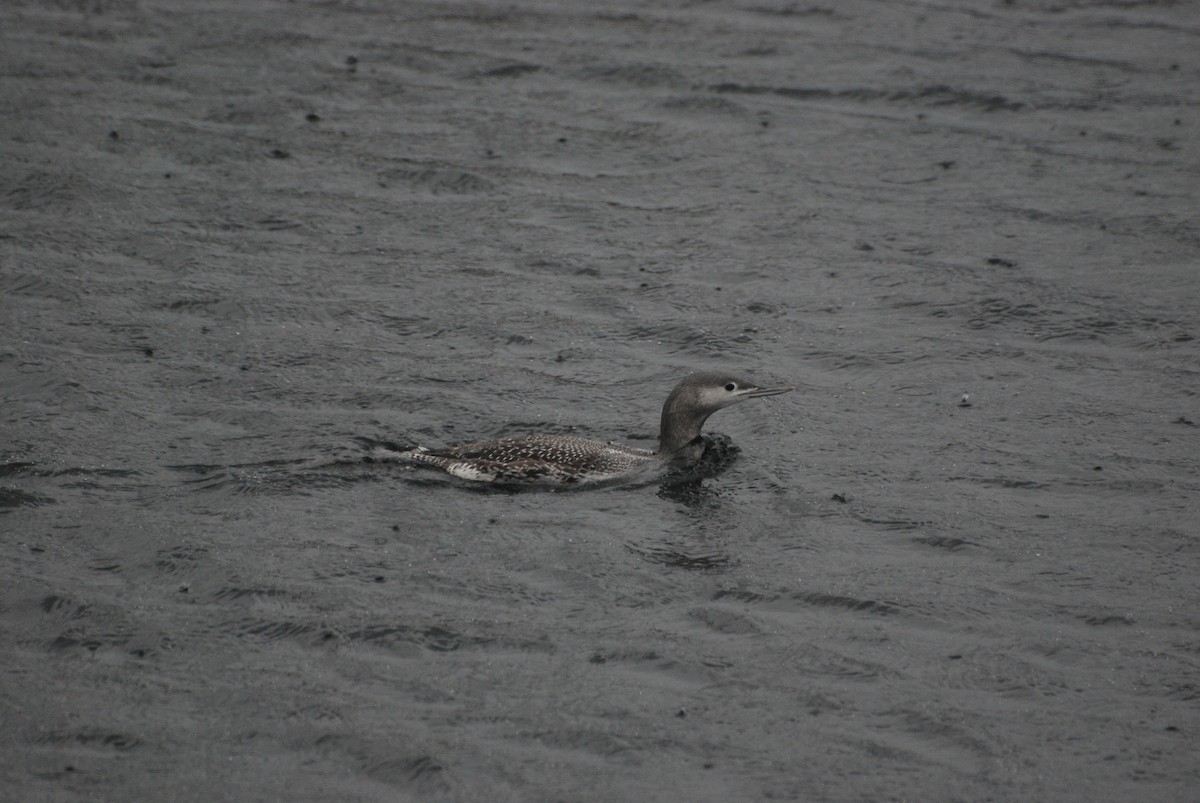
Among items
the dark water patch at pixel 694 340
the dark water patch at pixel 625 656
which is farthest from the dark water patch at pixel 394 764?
the dark water patch at pixel 694 340

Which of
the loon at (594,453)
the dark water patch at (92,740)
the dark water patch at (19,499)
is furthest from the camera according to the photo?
the loon at (594,453)

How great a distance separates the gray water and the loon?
0.48 ft

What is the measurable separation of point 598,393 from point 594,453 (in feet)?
4.64

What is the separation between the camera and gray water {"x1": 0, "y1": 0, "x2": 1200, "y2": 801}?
798cm

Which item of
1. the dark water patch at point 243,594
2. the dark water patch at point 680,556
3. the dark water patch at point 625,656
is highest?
the dark water patch at point 243,594

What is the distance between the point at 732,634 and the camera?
29.3 feet

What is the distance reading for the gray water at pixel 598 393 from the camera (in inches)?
314

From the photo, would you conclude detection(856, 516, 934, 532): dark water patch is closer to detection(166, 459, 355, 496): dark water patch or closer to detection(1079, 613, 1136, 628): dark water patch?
detection(1079, 613, 1136, 628): dark water patch

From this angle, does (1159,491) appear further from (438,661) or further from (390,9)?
(390,9)

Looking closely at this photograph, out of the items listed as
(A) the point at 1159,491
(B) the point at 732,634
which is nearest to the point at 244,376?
(B) the point at 732,634

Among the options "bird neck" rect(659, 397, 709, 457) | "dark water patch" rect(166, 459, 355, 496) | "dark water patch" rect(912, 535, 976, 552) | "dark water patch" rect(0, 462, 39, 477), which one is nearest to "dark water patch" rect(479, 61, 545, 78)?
"bird neck" rect(659, 397, 709, 457)

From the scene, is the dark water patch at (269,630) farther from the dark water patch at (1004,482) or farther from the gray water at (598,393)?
the dark water patch at (1004,482)

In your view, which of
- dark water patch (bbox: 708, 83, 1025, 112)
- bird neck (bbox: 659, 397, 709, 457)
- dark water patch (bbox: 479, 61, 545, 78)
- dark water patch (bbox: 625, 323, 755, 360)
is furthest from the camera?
dark water patch (bbox: 479, 61, 545, 78)

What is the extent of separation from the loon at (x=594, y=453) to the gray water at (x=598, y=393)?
5.8 inches
